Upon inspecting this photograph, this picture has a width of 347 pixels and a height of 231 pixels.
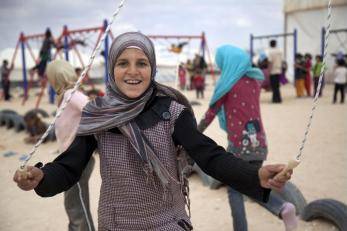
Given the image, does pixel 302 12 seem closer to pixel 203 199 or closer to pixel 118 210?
pixel 203 199

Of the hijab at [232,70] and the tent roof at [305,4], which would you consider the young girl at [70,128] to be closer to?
the hijab at [232,70]

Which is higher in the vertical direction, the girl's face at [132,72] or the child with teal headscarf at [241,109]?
the girl's face at [132,72]

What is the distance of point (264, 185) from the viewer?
1.38 metres

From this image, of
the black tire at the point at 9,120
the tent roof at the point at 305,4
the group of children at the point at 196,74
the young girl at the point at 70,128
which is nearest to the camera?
the young girl at the point at 70,128

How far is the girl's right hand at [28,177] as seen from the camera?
1375mm

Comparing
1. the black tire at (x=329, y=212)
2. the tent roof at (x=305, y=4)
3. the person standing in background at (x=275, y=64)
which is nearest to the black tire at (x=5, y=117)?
the person standing in background at (x=275, y=64)

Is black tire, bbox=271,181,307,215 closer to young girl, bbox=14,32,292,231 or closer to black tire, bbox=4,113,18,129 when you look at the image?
young girl, bbox=14,32,292,231

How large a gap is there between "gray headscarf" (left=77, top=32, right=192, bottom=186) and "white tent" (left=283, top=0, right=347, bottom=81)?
17038 mm

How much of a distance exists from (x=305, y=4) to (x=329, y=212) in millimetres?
18333

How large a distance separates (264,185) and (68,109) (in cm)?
Result: 169

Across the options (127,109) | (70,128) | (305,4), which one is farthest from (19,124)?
(305,4)

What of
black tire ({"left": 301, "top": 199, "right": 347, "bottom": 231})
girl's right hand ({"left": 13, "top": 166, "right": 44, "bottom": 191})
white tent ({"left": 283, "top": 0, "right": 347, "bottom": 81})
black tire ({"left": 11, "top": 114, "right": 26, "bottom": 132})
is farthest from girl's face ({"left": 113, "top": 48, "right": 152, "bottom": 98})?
white tent ({"left": 283, "top": 0, "right": 347, "bottom": 81})

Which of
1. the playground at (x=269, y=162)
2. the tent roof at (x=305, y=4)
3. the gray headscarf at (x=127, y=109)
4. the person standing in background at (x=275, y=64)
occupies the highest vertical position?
the tent roof at (x=305, y=4)

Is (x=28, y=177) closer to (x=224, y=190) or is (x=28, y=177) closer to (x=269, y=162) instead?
(x=224, y=190)
